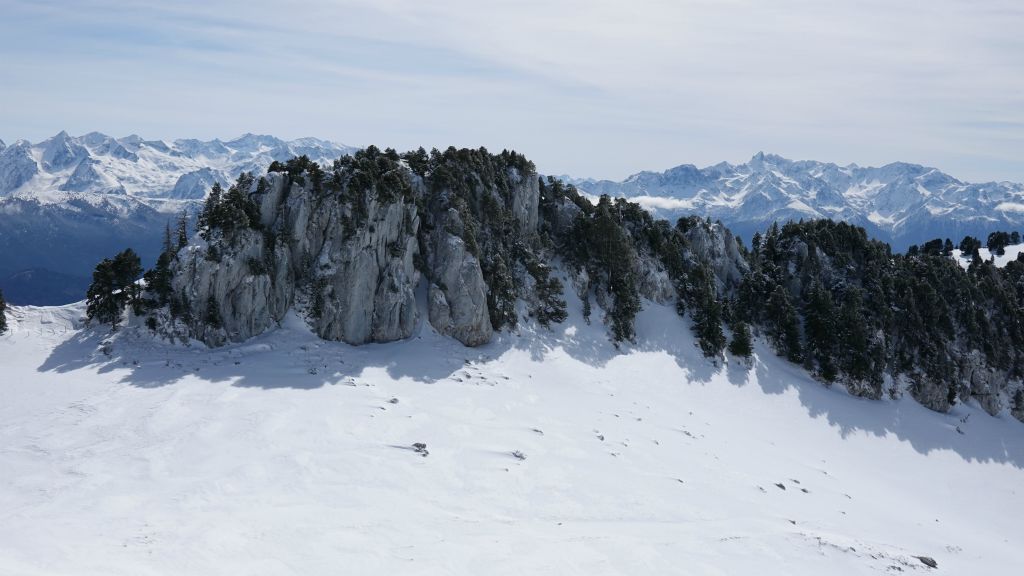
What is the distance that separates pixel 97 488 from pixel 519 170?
56.7 meters

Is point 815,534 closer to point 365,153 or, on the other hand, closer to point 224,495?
point 224,495

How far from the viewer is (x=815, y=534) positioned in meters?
32.0

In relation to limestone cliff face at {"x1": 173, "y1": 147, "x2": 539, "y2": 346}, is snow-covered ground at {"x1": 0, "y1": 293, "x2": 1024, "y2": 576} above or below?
below

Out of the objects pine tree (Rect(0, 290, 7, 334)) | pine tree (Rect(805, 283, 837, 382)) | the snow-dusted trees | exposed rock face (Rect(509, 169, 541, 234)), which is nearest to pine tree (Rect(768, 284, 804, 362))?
Result: pine tree (Rect(805, 283, 837, 382))

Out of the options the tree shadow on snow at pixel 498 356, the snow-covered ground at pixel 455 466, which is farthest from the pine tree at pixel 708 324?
the snow-covered ground at pixel 455 466

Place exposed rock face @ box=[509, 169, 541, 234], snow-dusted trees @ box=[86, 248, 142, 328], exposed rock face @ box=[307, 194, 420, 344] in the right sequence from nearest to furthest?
snow-dusted trees @ box=[86, 248, 142, 328] < exposed rock face @ box=[307, 194, 420, 344] < exposed rock face @ box=[509, 169, 541, 234]

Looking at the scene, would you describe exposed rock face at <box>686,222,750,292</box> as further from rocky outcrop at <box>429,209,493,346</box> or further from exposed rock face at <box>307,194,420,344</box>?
exposed rock face at <box>307,194,420,344</box>

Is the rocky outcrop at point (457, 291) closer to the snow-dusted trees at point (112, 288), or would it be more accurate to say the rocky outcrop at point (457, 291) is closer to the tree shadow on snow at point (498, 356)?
the tree shadow on snow at point (498, 356)

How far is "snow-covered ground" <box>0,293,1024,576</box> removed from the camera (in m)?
23.0

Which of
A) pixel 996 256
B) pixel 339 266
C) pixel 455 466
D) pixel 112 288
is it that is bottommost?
pixel 455 466

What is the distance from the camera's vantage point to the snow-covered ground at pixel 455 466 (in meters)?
23.0

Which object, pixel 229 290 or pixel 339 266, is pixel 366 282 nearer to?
pixel 339 266

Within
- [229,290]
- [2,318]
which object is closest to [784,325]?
[229,290]

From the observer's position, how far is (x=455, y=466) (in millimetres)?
32875
